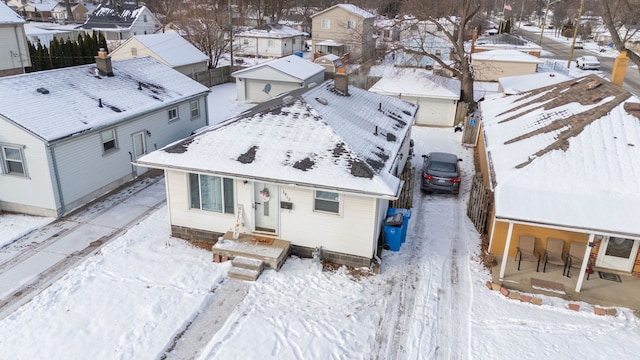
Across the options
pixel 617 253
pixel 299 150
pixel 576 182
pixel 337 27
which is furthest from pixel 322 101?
pixel 337 27

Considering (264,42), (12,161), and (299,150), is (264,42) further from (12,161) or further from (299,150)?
(299,150)

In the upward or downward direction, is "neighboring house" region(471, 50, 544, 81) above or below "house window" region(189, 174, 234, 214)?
above

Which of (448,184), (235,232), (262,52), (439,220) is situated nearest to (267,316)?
(235,232)

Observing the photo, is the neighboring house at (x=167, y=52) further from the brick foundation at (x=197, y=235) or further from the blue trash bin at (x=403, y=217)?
the blue trash bin at (x=403, y=217)

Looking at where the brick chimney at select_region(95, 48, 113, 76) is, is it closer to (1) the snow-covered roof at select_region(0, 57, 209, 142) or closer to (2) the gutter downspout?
(1) the snow-covered roof at select_region(0, 57, 209, 142)

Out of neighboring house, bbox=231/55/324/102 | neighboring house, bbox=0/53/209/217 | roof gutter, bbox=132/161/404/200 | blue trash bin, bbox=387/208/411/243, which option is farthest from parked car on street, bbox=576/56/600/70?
roof gutter, bbox=132/161/404/200

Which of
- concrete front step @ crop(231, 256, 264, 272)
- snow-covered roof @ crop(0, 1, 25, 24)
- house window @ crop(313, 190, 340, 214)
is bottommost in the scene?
concrete front step @ crop(231, 256, 264, 272)
